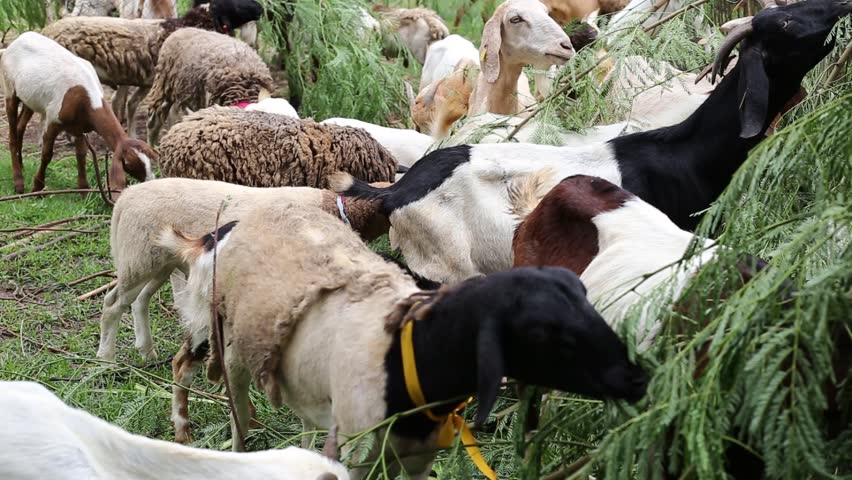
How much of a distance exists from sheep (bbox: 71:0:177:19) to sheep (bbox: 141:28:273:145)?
2.27m

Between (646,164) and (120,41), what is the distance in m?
6.86

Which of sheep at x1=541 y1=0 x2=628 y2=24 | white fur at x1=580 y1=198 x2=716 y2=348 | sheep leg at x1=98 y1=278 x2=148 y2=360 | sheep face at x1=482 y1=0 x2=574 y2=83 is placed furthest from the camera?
sheep at x1=541 y1=0 x2=628 y2=24

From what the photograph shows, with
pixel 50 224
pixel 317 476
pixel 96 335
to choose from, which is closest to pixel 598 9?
pixel 50 224

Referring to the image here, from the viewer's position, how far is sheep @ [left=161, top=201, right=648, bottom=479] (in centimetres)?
316

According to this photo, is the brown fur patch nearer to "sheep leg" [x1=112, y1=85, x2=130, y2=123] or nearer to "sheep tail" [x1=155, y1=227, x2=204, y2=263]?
"sheep tail" [x1=155, y1=227, x2=204, y2=263]

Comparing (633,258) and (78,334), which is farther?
(78,334)

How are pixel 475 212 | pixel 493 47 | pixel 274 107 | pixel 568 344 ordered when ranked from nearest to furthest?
1. pixel 568 344
2. pixel 475 212
3. pixel 493 47
4. pixel 274 107

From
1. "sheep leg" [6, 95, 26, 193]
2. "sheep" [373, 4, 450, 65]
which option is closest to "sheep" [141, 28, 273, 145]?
"sheep leg" [6, 95, 26, 193]

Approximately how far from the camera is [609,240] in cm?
433

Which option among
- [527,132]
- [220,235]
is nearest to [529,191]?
[527,132]

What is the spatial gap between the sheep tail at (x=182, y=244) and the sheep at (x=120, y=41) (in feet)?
19.3

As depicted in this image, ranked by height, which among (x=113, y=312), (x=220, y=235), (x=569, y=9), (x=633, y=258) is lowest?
(x=113, y=312)

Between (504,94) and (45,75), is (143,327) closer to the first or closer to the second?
(504,94)

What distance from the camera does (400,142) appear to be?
7910 mm
